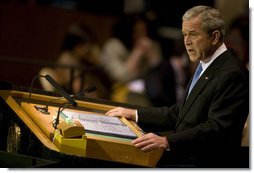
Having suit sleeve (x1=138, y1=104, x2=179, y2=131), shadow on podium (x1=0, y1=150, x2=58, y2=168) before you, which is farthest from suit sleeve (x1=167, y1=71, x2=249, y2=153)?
shadow on podium (x1=0, y1=150, x2=58, y2=168)

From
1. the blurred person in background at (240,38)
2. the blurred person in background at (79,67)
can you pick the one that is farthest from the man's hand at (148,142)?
the blurred person in background at (79,67)

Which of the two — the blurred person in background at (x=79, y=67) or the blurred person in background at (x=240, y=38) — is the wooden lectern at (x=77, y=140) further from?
the blurred person in background at (x=79, y=67)

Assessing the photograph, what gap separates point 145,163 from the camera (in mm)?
2965

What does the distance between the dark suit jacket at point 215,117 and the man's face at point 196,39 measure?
0.24 ft

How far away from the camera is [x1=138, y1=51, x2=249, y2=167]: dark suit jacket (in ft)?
10.1

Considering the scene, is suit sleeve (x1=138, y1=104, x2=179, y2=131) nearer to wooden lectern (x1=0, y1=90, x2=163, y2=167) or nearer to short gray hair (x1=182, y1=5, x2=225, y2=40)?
wooden lectern (x1=0, y1=90, x2=163, y2=167)

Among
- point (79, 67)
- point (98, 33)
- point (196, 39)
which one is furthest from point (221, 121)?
point (98, 33)

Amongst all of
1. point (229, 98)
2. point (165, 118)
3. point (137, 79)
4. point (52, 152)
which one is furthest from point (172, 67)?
point (52, 152)

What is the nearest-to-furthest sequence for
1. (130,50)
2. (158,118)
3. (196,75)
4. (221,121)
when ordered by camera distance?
(221,121) < (196,75) < (158,118) < (130,50)

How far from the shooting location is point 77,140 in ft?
9.32

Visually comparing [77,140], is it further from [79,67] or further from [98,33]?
[98,33]

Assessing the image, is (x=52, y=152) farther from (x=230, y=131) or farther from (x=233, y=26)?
(x=233, y=26)

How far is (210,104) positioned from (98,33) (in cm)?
366

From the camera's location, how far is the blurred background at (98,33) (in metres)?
5.52
